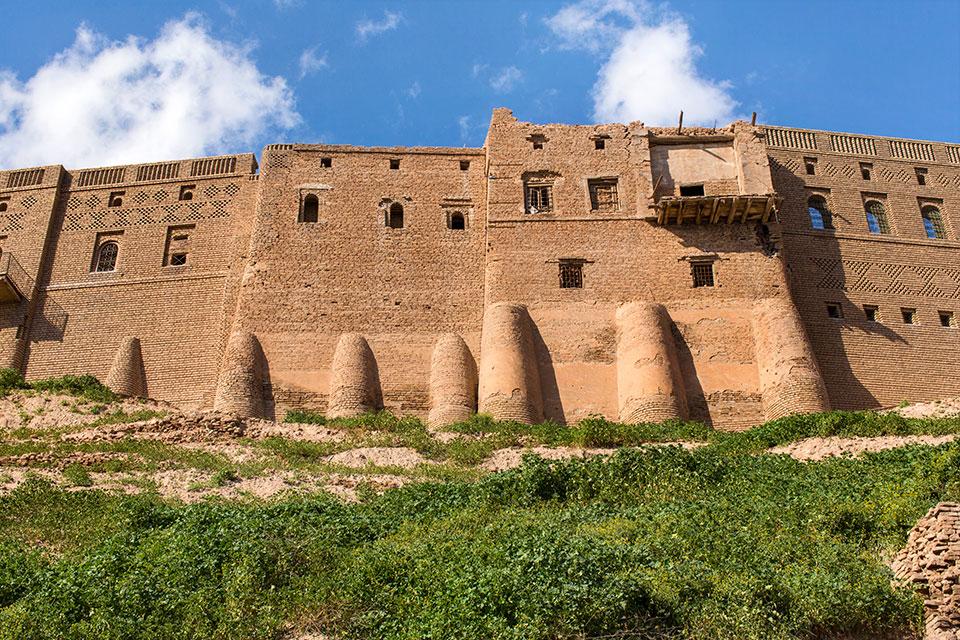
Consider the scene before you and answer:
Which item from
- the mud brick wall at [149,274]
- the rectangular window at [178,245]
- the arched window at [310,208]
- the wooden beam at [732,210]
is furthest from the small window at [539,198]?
the rectangular window at [178,245]

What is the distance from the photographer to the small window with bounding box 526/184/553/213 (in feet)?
89.4

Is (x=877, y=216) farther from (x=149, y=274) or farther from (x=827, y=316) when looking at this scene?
(x=149, y=274)

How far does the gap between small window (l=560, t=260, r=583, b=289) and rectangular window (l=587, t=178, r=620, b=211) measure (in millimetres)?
1587

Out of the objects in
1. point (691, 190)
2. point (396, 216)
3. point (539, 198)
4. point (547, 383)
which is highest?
point (691, 190)

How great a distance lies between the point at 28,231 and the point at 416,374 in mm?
11252

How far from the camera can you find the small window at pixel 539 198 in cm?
2725

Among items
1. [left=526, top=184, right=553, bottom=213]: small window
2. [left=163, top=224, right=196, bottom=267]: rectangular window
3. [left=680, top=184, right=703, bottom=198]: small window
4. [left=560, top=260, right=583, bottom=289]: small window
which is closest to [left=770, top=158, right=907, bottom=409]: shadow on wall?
[left=680, top=184, right=703, bottom=198]: small window

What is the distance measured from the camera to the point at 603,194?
2739cm

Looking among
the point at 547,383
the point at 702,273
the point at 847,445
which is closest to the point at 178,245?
the point at 547,383

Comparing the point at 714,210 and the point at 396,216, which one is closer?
the point at 714,210

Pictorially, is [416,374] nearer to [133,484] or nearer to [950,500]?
[133,484]

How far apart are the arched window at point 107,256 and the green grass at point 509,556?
1183 cm

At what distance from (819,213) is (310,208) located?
12.4 meters

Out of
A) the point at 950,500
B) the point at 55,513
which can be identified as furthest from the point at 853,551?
the point at 55,513
